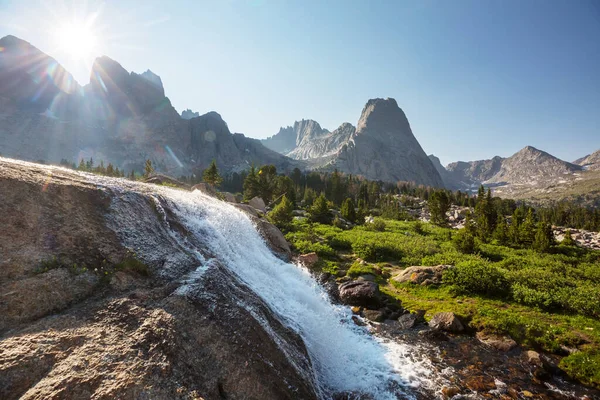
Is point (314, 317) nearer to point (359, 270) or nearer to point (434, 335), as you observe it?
point (434, 335)

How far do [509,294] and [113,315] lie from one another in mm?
22743

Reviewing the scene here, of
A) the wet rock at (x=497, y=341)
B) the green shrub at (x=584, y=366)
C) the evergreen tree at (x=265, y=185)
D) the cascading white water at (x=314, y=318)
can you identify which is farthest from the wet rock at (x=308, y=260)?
the evergreen tree at (x=265, y=185)

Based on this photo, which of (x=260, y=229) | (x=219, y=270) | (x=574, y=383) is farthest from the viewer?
(x=260, y=229)

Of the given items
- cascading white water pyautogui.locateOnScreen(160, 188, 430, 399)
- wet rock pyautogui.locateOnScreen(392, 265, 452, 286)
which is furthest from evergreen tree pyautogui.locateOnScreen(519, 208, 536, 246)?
cascading white water pyautogui.locateOnScreen(160, 188, 430, 399)

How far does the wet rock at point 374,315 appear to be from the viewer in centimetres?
1668

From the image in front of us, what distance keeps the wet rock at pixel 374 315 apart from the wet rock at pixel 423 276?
587 cm

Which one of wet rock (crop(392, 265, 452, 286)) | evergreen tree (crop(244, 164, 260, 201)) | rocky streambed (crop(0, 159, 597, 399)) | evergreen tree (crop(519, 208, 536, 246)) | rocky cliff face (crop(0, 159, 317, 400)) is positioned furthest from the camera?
evergreen tree (crop(244, 164, 260, 201))

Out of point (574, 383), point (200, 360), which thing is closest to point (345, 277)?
point (574, 383)

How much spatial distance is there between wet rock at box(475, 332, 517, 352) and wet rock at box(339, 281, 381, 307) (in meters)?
5.97

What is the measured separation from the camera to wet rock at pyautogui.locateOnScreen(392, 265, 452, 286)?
21172mm

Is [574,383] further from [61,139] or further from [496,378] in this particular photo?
[61,139]

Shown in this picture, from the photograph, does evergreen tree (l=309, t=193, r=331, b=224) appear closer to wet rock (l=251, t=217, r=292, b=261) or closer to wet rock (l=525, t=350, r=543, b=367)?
wet rock (l=251, t=217, r=292, b=261)

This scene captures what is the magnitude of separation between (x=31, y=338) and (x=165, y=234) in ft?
20.0

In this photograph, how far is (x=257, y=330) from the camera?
838 cm
